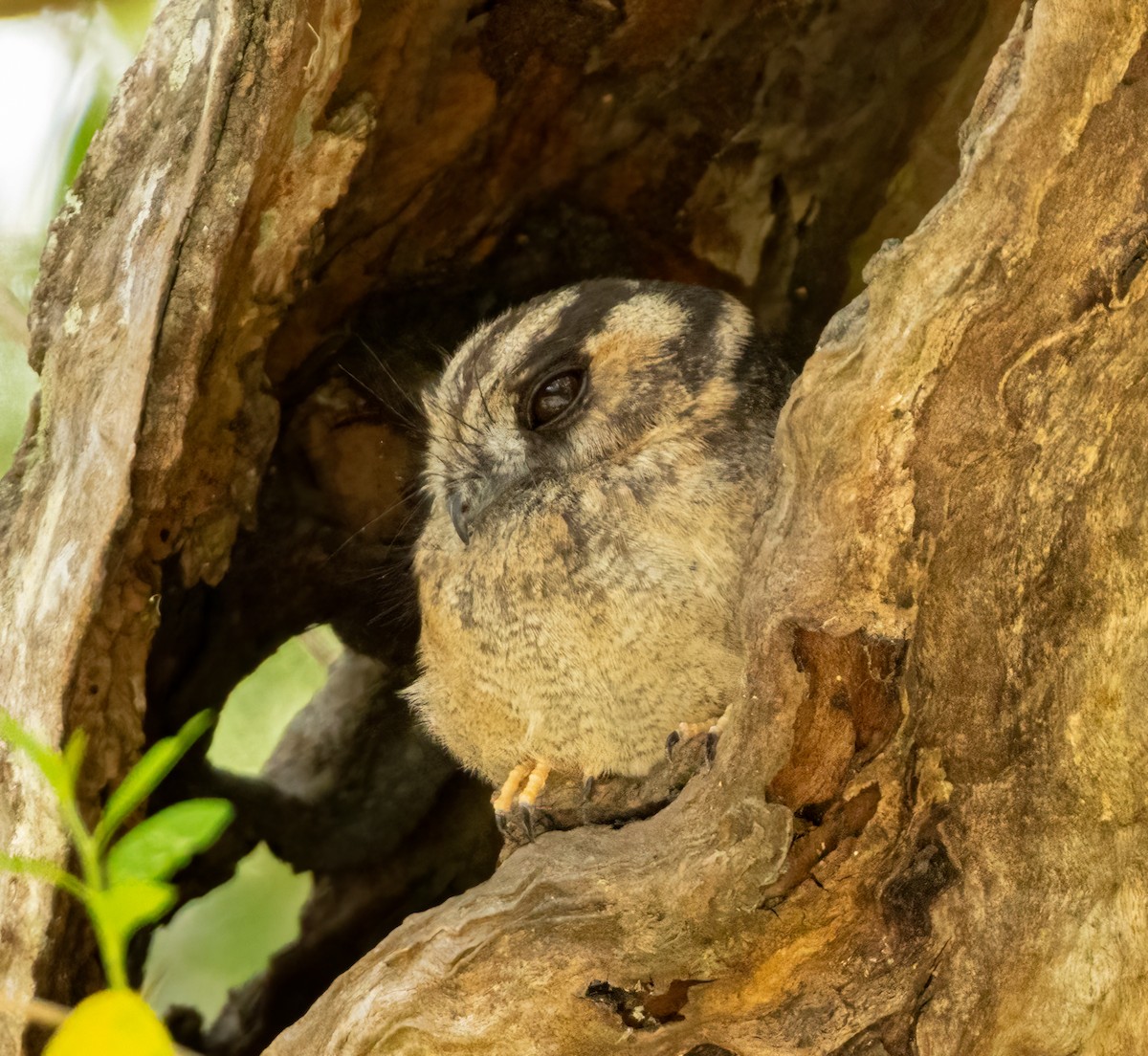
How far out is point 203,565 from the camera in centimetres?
202

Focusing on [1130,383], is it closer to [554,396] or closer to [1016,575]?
[1016,575]

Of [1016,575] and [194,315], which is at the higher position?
[194,315]

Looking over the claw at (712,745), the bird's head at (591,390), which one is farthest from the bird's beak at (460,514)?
the claw at (712,745)

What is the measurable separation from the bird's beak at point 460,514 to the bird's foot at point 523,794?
0.38m

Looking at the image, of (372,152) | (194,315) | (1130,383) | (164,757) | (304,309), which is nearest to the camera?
(164,757)

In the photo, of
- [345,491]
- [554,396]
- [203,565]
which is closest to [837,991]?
[554,396]

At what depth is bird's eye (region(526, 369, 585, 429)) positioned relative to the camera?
1.73 metres

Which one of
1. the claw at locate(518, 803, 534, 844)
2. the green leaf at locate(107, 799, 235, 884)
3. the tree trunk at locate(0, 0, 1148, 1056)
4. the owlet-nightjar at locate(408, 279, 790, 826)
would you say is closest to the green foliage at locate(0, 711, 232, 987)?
the green leaf at locate(107, 799, 235, 884)

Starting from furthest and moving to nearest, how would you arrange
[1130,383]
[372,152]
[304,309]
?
[304,309] → [372,152] → [1130,383]

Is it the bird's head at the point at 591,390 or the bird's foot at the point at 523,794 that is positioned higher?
Answer: the bird's head at the point at 591,390

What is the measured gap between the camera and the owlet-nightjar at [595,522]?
1.59 metres

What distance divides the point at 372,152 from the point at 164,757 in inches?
52.1

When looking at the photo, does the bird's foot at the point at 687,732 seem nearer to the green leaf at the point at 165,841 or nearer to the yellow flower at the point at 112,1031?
the green leaf at the point at 165,841

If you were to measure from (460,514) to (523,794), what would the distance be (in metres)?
0.44
